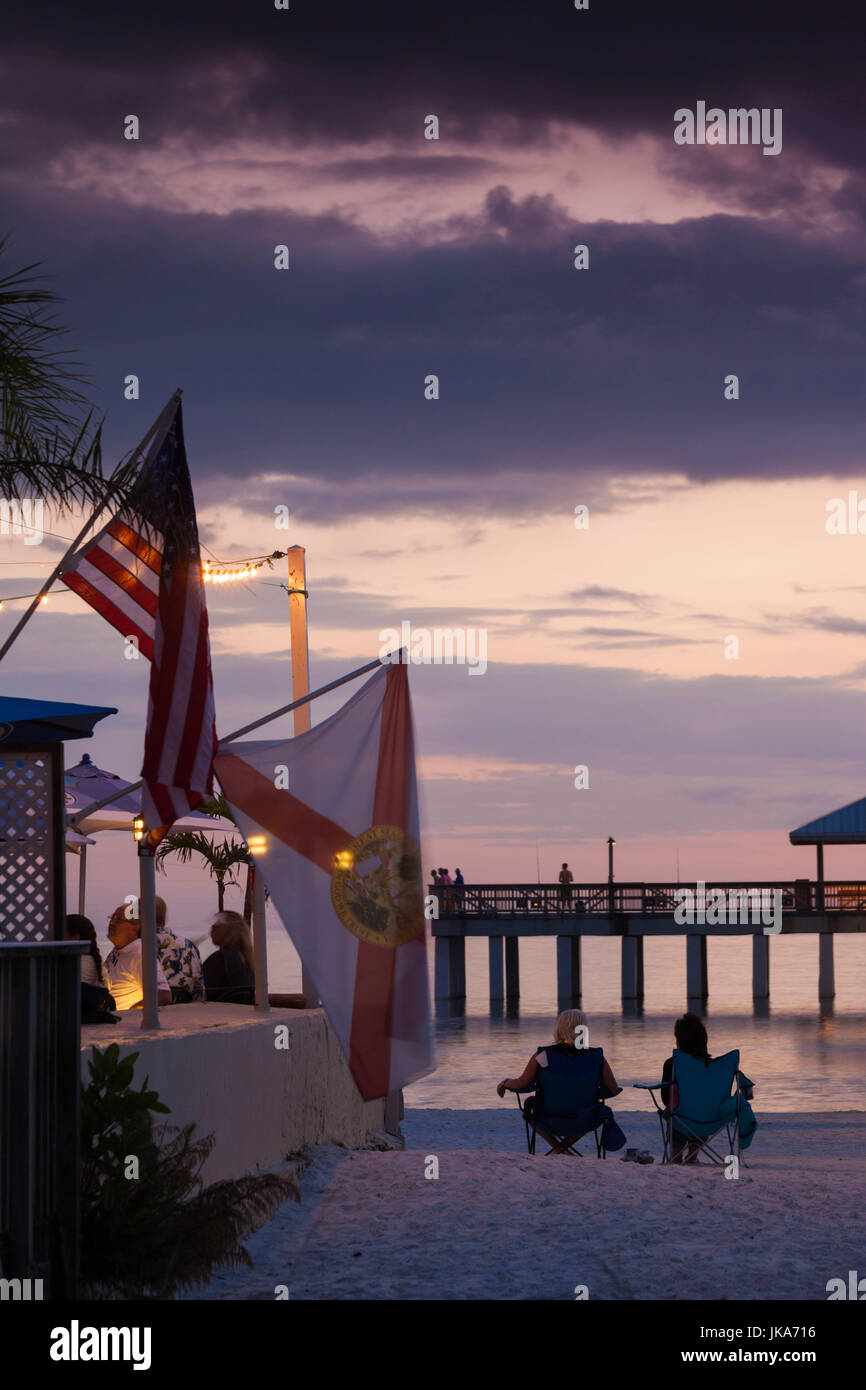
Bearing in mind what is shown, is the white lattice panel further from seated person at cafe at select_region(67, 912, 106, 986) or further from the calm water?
the calm water

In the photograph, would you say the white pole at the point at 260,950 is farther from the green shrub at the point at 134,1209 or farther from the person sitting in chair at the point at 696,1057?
the person sitting in chair at the point at 696,1057

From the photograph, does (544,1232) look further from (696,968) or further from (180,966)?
(696,968)

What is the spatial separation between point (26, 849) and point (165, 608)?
2.23m

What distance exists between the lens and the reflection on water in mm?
29905

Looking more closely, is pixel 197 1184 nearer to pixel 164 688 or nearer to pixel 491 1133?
pixel 164 688

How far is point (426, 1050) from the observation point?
8.05 meters

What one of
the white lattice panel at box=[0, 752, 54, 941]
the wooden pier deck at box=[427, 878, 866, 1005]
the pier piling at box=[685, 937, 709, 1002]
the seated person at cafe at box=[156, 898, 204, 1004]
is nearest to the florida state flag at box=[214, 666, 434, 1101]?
the white lattice panel at box=[0, 752, 54, 941]

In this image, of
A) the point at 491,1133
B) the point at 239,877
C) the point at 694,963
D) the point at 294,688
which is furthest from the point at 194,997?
the point at 694,963

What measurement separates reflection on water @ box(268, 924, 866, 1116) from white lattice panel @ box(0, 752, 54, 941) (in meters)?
19.4

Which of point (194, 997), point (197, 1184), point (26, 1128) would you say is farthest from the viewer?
point (194, 997)

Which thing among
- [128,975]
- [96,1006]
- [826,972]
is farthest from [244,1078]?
[826,972]

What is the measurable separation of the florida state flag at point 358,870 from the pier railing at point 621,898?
1650 inches

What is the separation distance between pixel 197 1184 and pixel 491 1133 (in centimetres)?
1212
